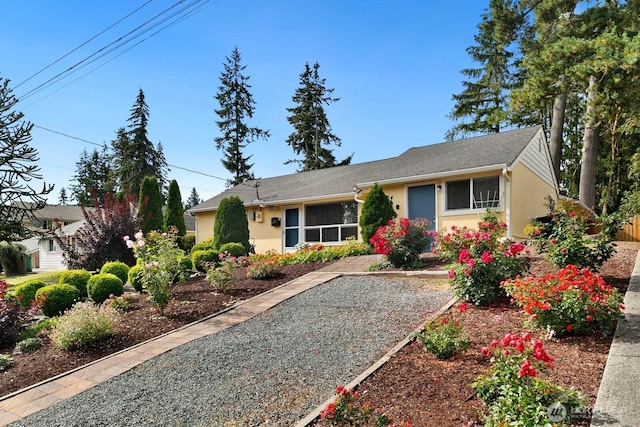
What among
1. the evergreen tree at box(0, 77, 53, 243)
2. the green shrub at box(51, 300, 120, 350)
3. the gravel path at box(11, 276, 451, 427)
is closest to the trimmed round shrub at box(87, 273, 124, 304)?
the evergreen tree at box(0, 77, 53, 243)

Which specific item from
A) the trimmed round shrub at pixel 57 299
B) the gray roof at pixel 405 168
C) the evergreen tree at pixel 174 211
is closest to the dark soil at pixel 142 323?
the trimmed round shrub at pixel 57 299

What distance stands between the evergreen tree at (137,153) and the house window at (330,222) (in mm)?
21936

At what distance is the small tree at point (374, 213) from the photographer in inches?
453

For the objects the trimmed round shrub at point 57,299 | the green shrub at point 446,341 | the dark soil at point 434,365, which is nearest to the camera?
the dark soil at point 434,365

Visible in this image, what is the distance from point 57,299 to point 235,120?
27.3 m

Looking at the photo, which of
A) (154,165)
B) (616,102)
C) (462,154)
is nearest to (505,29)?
(462,154)

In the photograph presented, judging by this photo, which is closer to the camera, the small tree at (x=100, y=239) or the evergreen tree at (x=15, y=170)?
the evergreen tree at (x=15, y=170)

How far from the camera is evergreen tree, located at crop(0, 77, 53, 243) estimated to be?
29.1 feet

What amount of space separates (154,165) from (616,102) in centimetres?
3308

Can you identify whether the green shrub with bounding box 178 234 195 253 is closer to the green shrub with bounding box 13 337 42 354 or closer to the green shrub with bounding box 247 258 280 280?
the green shrub with bounding box 247 258 280 280

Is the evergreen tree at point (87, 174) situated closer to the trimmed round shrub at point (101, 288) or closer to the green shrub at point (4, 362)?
the trimmed round shrub at point (101, 288)

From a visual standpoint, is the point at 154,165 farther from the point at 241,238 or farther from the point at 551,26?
the point at 551,26

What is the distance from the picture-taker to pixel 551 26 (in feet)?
48.6

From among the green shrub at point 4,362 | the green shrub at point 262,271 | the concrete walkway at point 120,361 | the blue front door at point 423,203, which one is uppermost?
the blue front door at point 423,203
